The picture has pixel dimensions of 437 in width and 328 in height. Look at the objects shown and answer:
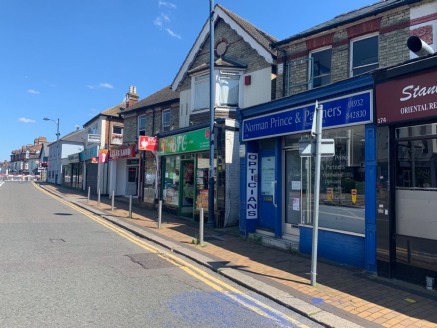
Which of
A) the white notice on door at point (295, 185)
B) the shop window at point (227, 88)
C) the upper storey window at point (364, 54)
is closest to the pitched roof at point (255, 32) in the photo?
the shop window at point (227, 88)

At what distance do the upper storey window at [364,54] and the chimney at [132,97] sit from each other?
22275 mm

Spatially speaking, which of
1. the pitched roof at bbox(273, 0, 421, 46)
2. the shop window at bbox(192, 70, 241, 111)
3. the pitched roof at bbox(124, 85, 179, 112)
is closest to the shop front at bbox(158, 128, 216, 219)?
the shop window at bbox(192, 70, 241, 111)

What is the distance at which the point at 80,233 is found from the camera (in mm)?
10594

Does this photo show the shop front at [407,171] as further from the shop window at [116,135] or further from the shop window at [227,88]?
the shop window at [116,135]

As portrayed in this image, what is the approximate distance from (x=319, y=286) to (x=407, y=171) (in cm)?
262

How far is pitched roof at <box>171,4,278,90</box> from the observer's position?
1412 centimetres

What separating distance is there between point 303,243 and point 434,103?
4108mm

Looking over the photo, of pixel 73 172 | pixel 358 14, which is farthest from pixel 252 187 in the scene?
pixel 73 172

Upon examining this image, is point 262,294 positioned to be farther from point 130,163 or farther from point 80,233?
point 130,163

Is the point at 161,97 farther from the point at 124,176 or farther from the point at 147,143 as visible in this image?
the point at 147,143

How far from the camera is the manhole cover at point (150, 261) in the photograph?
711 centimetres

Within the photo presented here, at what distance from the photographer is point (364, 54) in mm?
11336

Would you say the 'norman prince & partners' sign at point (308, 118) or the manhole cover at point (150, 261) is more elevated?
the 'norman prince & partners' sign at point (308, 118)

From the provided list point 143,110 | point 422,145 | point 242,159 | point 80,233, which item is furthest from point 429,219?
point 143,110
